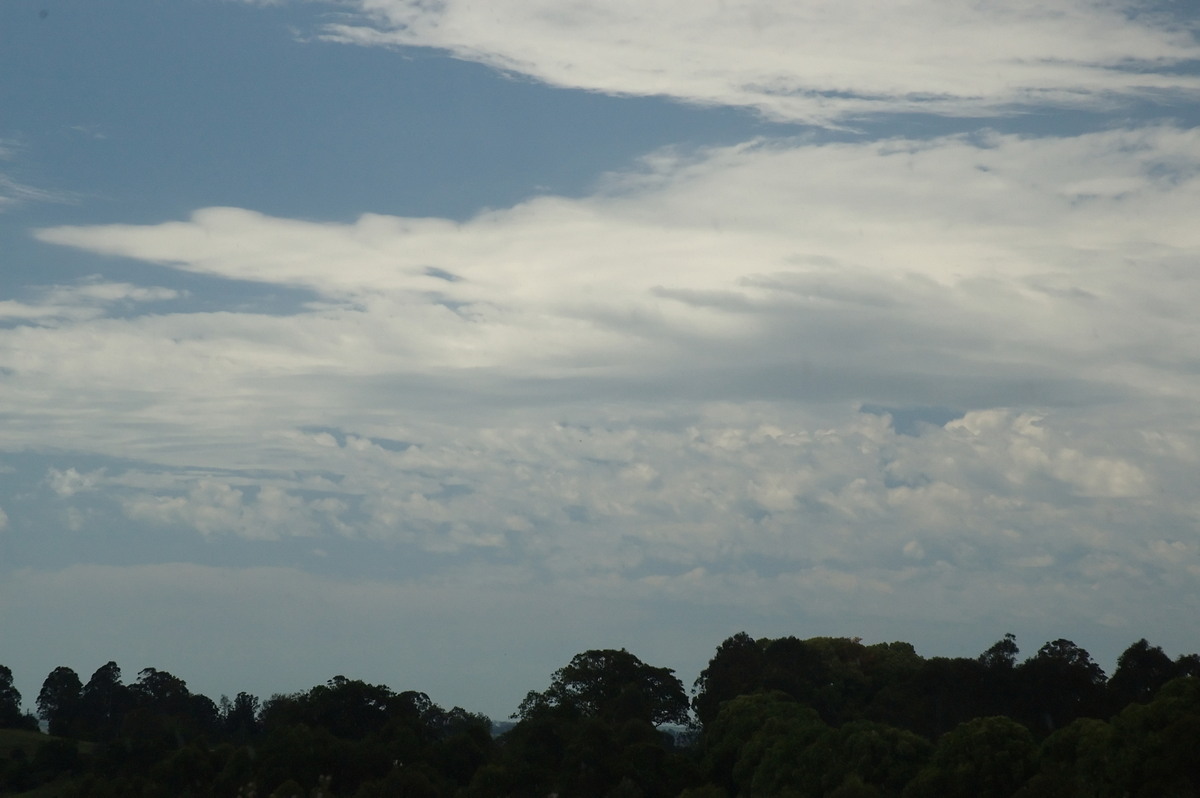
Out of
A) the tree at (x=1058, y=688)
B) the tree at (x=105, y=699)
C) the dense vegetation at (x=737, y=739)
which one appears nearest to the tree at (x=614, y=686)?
the dense vegetation at (x=737, y=739)

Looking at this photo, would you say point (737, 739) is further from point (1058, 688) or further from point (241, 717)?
point (241, 717)

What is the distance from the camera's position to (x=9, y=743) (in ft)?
406

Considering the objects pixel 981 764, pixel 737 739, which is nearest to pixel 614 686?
pixel 737 739

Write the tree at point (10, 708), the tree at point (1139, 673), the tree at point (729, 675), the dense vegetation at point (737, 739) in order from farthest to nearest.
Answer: the tree at point (10, 708) → the tree at point (729, 675) → the tree at point (1139, 673) → the dense vegetation at point (737, 739)

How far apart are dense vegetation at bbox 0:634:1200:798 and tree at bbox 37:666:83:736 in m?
4.04

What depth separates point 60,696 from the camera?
490 feet

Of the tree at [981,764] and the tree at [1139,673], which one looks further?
the tree at [1139,673]

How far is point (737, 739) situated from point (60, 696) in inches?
4012

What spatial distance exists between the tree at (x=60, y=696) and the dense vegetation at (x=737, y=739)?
159 inches

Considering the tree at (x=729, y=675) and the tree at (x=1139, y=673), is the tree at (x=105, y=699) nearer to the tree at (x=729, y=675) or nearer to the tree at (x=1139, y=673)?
the tree at (x=729, y=675)

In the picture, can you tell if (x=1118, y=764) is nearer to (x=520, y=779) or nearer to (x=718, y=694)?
(x=520, y=779)

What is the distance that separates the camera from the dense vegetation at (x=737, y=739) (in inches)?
2077

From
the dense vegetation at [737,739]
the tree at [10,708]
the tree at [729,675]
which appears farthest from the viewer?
the tree at [10,708]

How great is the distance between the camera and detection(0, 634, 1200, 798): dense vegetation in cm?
5275
